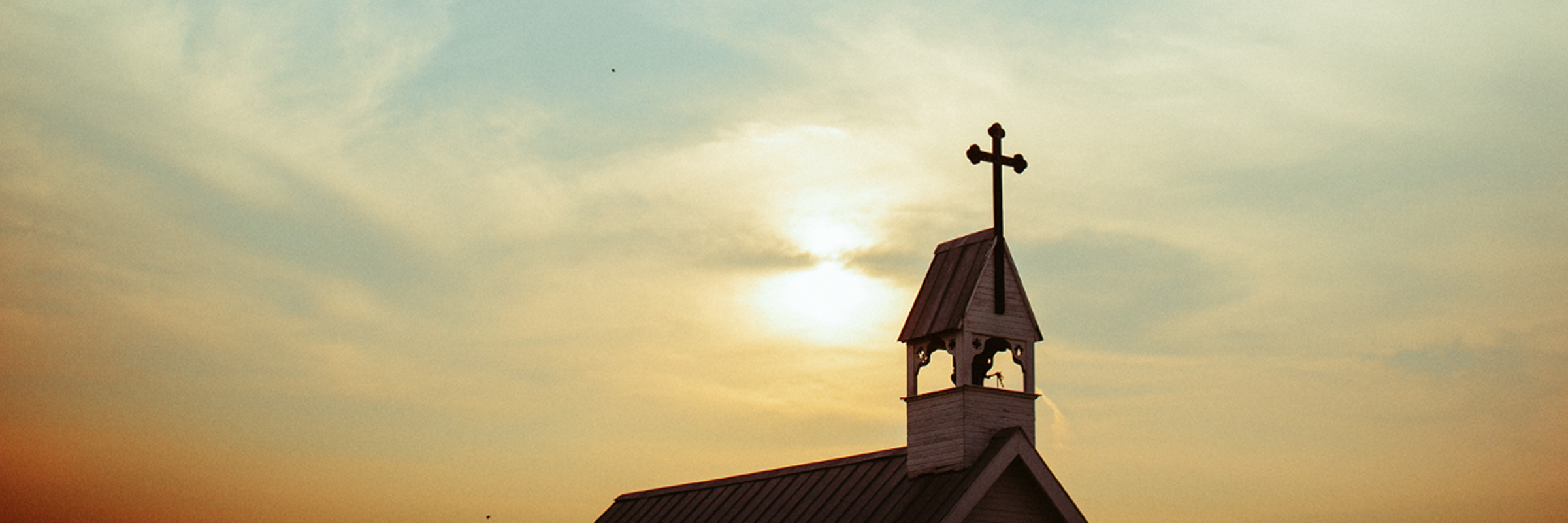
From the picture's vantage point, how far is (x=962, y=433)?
31.2 meters

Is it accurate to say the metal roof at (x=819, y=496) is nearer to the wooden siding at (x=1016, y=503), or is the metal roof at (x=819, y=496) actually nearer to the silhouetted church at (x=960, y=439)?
the silhouetted church at (x=960, y=439)

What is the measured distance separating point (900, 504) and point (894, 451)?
257 centimetres

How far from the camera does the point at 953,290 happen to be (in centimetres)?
3322

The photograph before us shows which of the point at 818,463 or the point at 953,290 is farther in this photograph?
the point at 818,463

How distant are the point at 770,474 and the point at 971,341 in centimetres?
786

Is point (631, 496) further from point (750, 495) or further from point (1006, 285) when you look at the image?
point (1006, 285)

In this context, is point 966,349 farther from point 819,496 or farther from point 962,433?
point 819,496

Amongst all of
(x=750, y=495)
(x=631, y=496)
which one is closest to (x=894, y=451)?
(x=750, y=495)

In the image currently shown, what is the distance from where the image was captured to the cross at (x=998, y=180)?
3294 centimetres

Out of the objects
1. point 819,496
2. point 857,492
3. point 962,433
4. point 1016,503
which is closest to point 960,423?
point 962,433

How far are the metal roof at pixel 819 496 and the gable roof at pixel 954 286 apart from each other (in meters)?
2.85

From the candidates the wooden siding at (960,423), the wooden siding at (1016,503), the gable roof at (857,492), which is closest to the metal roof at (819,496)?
the gable roof at (857,492)

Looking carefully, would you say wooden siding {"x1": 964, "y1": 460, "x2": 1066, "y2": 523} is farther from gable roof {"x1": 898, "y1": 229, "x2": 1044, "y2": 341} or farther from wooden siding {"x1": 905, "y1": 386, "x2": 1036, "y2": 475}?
gable roof {"x1": 898, "y1": 229, "x2": 1044, "y2": 341}

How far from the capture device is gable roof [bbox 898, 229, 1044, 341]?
32.7m
